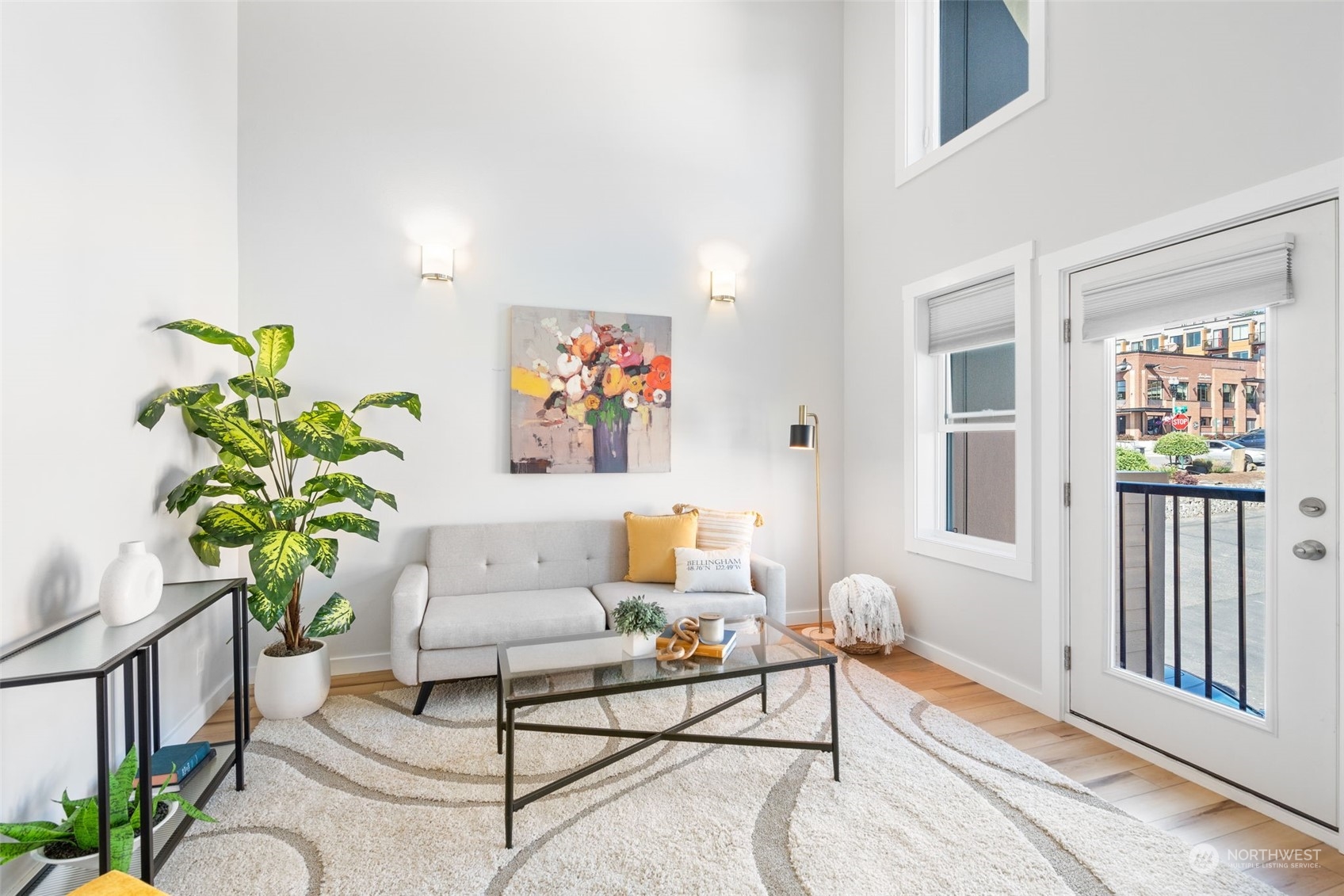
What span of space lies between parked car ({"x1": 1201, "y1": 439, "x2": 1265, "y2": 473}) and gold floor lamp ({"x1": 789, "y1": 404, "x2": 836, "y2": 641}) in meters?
1.78

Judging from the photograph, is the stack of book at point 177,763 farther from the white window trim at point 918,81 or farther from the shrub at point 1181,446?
the white window trim at point 918,81

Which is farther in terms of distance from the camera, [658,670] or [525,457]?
[525,457]

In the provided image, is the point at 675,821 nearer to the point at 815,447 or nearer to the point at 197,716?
the point at 197,716

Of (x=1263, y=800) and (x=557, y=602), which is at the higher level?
(x=557, y=602)

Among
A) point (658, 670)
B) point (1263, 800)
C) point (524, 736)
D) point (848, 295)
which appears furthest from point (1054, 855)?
point (848, 295)

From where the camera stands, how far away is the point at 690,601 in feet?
10.5

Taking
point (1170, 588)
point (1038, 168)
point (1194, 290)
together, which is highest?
point (1038, 168)

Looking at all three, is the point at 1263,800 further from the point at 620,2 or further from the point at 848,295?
the point at 620,2

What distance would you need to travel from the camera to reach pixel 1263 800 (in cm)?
205

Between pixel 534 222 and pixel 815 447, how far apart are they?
2185 millimetres

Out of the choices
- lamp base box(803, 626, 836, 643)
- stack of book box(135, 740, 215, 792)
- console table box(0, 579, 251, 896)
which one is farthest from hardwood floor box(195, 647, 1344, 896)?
console table box(0, 579, 251, 896)

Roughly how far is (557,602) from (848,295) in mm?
2708

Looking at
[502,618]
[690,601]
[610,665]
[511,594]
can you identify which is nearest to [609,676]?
[610,665]

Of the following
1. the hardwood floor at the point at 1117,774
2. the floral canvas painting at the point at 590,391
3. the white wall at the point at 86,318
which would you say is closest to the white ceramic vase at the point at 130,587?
the white wall at the point at 86,318
